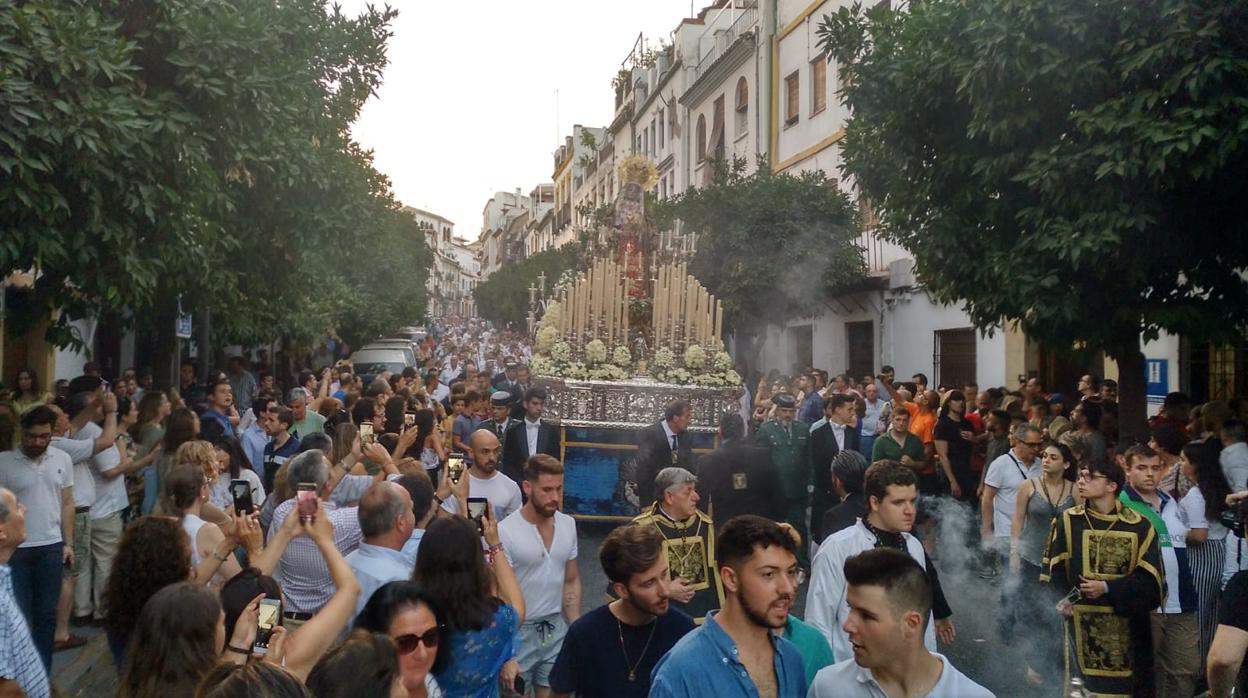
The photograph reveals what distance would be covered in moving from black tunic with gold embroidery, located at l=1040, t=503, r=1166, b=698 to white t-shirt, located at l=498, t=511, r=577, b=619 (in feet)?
8.84

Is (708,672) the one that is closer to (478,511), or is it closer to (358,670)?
(358,670)

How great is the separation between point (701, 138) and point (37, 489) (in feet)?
105

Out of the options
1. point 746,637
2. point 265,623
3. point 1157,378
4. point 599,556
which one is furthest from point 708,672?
point 1157,378

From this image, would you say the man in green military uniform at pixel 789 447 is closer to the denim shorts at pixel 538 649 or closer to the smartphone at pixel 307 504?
the denim shorts at pixel 538 649

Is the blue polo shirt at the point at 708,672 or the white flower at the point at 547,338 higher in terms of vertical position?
the white flower at the point at 547,338

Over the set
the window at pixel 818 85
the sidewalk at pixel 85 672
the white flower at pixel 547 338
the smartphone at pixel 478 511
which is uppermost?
the window at pixel 818 85

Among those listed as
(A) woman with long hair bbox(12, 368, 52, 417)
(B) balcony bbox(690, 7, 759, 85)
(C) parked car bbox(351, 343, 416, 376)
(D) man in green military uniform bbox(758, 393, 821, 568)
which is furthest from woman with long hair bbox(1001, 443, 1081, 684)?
(B) balcony bbox(690, 7, 759, 85)

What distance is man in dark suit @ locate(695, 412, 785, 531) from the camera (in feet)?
27.0

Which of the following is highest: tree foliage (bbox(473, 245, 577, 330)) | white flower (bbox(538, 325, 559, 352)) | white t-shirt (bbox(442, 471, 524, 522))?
tree foliage (bbox(473, 245, 577, 330))

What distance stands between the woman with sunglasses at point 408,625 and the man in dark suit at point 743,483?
4.65 m

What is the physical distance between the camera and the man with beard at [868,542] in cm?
499

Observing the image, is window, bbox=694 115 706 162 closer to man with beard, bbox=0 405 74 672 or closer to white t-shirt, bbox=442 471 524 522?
white t-shirt, bbox=442 471 524 522

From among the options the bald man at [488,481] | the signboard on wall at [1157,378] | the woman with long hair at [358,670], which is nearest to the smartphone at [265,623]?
the woman with long hair at [358,670]

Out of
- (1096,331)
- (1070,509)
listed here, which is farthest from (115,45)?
(1096,331)
